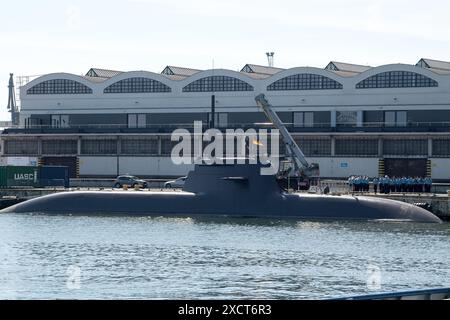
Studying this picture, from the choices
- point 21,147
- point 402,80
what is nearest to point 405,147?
point 402,80

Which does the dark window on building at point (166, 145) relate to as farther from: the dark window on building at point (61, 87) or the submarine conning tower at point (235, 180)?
the submarine conning tower at point (235, 180)

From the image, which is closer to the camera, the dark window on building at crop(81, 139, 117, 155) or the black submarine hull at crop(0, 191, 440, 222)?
the black submarine hull at crop(0, 191, 440, 222)

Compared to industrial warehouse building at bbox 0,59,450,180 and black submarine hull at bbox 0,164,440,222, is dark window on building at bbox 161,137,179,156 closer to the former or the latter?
industrial warehouse building at bbox 0,59,450,180

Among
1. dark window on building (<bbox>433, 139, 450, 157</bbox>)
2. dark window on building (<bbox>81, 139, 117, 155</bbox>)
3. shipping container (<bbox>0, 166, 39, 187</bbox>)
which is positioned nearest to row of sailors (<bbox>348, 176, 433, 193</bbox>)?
dark window on building (<bbox>433, 139, 450, 157</bbox>)

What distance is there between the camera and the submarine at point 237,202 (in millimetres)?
57469

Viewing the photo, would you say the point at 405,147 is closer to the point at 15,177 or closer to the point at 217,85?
the point at 217,85

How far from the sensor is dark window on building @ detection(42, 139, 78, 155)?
94562 millimetres

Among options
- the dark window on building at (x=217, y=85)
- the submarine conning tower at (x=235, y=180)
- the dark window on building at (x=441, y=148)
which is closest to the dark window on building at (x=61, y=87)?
the dark window on building at (x=217, y=85)

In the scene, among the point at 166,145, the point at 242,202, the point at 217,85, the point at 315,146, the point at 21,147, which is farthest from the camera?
the point at 21,147

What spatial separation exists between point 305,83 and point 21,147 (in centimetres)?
3261

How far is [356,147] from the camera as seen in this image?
84.9 meters

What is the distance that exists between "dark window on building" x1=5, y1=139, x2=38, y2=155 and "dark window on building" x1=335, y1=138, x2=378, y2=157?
3388cm

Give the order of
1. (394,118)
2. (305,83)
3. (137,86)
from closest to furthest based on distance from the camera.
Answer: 1. (394,118)
2. (305,83)
3. (137,86)
